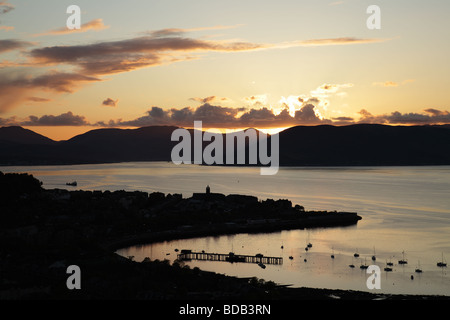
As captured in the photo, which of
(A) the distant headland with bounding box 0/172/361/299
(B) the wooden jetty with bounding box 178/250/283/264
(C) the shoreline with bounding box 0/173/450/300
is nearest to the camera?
(C) the shoreline with bounding box 0/173/450/300

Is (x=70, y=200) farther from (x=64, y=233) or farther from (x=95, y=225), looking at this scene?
(x=64, y=233)

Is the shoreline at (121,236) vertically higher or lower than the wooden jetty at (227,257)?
higher

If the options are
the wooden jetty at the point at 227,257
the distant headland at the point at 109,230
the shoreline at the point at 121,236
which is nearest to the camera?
the shoreline at the point at 121,236

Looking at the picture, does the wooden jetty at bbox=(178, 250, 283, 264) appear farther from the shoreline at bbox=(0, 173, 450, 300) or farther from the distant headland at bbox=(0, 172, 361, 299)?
the distant headland at bbox=(0, 172, 361, 299)

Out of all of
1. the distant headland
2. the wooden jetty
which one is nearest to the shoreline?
the distant headland

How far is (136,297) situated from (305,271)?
22.1 m

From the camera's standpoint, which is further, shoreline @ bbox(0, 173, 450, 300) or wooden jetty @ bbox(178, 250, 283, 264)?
wooden jetty @ bbox(178, 250, 283, 264)

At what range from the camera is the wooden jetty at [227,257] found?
53.9 m

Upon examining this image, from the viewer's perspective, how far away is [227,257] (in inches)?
2178

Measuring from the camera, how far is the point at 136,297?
3084 cm

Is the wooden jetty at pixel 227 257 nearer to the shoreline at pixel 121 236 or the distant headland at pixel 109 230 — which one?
the shoreline at pixel 121 236

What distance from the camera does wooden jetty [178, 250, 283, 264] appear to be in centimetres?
5394

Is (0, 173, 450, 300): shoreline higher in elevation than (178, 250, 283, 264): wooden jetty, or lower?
higher

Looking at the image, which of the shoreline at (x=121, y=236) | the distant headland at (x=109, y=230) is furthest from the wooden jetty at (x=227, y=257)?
the distant headland at (x=109, y=230)
